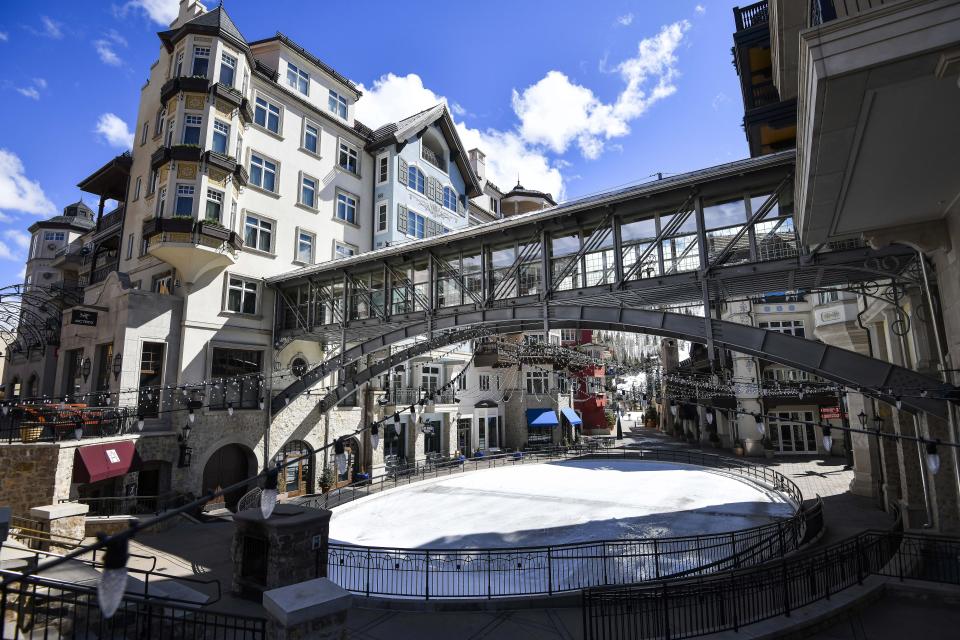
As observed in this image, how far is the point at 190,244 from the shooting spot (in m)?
21.6

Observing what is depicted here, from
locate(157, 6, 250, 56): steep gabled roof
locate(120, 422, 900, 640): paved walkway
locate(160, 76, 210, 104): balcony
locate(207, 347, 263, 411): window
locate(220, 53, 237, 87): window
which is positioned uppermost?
locate(157, 6, 250, 56): steep gabled roof

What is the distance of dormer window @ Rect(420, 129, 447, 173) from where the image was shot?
36.0 metres

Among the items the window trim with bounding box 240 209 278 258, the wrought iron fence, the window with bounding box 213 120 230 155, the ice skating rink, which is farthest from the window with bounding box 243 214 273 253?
the wrought iron fence

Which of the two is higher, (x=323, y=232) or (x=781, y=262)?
(x=323, y=232)

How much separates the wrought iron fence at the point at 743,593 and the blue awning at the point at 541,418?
94.1 ft

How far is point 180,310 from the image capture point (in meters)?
22.8

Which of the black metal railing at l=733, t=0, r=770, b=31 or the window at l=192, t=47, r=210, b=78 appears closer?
the black metal railing at l=733, t=0, r=770, b=31

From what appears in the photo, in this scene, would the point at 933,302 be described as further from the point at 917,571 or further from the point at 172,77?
the point at 172,77

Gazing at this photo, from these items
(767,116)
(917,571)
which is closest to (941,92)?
(917,571)

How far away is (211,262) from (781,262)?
74.9ft

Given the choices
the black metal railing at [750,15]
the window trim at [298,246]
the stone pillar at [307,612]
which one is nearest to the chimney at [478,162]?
the window trim at [298,246]

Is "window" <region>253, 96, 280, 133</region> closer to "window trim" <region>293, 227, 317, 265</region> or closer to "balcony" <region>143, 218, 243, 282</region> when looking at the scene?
"window trim" <region>293, 227, 317, 265</region>

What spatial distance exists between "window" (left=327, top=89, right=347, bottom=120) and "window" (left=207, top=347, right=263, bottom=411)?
647 inches

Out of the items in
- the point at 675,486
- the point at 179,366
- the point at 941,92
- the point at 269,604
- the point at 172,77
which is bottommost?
the point at 675,486
